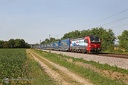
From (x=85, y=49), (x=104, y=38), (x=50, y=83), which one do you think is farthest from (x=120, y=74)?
(x=104, y=38)

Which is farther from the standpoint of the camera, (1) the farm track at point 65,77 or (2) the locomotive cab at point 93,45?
(2) the locomotive cab at point 93,45

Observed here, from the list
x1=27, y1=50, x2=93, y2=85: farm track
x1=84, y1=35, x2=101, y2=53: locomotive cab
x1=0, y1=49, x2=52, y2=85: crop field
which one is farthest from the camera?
x1=84, y1=35, x2=101, y2=53: locomotive cab

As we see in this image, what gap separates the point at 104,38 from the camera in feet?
311

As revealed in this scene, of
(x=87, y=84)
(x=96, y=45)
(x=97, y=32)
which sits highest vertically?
(x=97, y=32)

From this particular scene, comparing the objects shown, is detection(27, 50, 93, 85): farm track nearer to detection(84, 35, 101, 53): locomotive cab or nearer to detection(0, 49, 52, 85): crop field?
detection(0, 49, 52, 85): crop field

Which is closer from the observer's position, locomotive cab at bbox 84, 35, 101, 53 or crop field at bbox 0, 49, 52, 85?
crop field at bbox 0, 49, 52, 85

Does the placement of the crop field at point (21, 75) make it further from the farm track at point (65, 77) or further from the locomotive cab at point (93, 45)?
the locomotive cab at point (93, 45)

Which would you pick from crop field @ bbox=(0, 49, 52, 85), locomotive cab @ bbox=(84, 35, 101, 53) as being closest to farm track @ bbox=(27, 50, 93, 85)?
crop field @ bbox=(0, 49, 52, 85)

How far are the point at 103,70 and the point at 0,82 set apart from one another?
947 centimetres

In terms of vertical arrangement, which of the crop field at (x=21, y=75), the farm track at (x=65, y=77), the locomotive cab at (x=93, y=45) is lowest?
the farm track at (x=65, y=77)

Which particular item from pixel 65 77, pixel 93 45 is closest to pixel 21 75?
pixel 65 77

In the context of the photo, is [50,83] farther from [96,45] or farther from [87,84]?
[96,45]

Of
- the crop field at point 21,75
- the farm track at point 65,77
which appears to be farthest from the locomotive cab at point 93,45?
the farm track at point 65,77

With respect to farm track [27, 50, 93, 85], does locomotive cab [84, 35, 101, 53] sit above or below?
above
